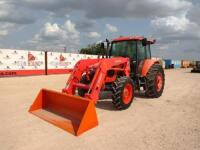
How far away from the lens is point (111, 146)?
18.1 ft

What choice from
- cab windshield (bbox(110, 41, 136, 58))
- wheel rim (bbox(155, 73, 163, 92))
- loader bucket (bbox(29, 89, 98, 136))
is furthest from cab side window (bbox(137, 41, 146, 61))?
loader bucket (bbox(29, 89, 98, 136))

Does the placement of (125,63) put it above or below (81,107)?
above

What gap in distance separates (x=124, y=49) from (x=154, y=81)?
5.63ft

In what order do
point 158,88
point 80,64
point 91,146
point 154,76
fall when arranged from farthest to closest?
1. point 158,88
2. point 154,76
3. point 80,64
4. point 91,146

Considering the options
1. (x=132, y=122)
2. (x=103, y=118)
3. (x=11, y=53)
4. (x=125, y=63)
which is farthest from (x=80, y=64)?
(x=11, y=53)

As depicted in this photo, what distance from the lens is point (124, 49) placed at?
10.8m

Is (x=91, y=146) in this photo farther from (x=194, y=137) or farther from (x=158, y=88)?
(x=158, y=88)

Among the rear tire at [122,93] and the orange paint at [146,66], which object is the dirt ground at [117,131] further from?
the orange paint at [146,66]

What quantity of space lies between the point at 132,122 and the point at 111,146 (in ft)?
6.51

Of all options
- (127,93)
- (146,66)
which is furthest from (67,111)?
(146,66)

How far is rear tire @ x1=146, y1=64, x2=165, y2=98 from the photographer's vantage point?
35.2 feet

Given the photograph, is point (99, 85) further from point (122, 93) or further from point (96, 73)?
point (122, 93)

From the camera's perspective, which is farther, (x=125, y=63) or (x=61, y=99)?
(x=125, y=63)

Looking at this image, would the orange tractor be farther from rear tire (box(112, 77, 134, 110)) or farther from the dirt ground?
the dirt ground
